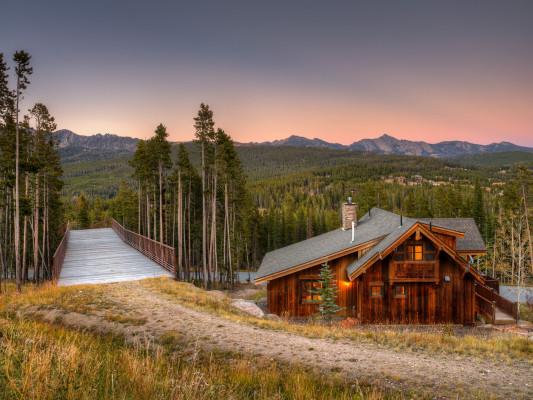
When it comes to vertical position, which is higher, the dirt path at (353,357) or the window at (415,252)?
the window at (415,252)

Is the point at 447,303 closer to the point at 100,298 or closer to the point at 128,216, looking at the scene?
the point at 100,298

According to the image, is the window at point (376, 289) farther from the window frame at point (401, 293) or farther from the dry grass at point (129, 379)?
the dry grass at point (129, 379)

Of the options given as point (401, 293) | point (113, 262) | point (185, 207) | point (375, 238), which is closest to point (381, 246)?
point (375, 238)

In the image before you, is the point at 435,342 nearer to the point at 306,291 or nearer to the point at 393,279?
the point at 393,279

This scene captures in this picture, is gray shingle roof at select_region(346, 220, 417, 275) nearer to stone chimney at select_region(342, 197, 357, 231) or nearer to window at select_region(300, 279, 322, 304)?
window at select_region(300, 279, 322, 304)

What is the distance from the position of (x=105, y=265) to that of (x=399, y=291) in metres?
17.6

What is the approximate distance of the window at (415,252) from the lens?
19.0 metres

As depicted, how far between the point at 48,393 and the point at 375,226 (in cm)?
2293

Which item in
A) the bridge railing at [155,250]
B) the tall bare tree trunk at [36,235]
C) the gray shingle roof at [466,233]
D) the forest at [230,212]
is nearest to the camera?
the bridge railing at [155,250]

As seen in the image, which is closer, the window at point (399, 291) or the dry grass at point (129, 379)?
the dry grass at point (129, 379)

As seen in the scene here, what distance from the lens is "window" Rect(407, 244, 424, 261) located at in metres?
19.0

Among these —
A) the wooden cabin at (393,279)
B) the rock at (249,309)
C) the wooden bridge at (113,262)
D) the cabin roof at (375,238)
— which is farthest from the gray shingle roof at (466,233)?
the wooden bridge at (113,262)

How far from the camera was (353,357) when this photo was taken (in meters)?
8.60

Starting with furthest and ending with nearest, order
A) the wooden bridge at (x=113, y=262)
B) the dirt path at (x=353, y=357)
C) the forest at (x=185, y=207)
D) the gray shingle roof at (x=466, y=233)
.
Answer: the forest at (x=185, y=207) < the gray shingle roof at (x=466, y=233) < the wooden bridge at (x=113, y=262) < the dirt path at (x=353, y=357)
